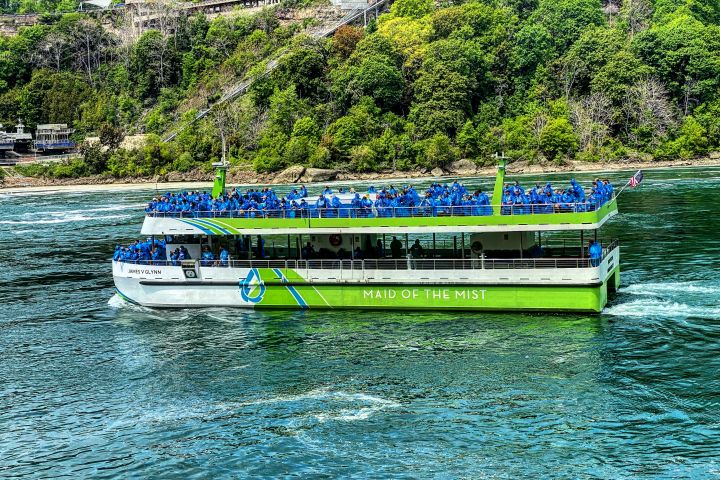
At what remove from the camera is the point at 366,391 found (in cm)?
2909

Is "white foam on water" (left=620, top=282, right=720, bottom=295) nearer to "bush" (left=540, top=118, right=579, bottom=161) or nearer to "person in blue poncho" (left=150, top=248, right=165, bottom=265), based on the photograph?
"person in blue poncho" (left=150, top=248, right=165, bottom=265)

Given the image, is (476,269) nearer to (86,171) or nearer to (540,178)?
(540,178)

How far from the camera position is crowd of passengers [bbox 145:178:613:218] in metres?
36.9

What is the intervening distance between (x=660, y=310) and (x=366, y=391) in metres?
14.9

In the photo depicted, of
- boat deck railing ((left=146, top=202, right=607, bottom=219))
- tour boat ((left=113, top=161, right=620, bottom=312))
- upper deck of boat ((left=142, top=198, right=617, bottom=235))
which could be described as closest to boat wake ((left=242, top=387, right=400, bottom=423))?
tour boat ((left=113, top=161, right=620, bottom=312))

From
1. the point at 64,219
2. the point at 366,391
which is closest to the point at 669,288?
the point at 366,391

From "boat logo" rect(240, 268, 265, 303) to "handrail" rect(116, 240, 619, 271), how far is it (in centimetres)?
62

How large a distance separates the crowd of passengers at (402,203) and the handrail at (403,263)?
2.04 m

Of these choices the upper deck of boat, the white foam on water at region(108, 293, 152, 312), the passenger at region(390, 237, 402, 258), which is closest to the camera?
the upper deck of boat

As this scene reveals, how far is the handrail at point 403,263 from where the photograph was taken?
36.4 metres

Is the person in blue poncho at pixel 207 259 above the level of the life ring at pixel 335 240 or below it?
below

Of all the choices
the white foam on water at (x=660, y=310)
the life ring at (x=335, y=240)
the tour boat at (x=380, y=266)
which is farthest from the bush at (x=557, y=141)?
the life ring at (x=335, y=240)

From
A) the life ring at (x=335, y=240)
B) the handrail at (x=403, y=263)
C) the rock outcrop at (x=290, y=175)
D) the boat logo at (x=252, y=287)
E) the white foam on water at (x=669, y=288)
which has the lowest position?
the white foam on water at (x=669, y=288)

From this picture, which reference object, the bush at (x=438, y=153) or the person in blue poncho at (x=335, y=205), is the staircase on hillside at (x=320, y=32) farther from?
the person in blue poncho at (x=335, y=205)
